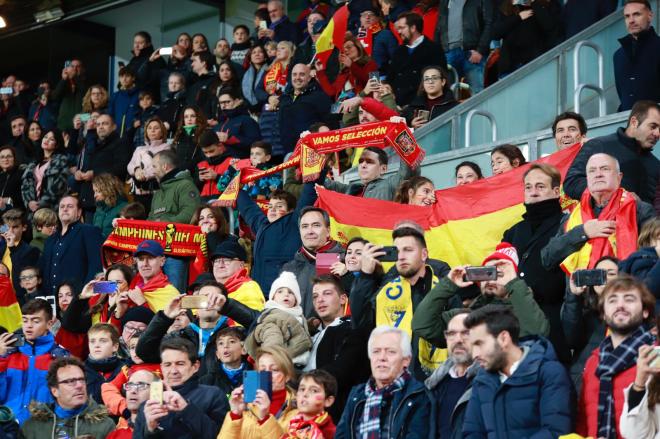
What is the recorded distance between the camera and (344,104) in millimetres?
12477

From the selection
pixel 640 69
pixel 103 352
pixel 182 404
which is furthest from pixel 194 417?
pixel 640 69

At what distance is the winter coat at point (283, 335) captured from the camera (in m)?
8.92

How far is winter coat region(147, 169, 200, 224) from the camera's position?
43.1 feet

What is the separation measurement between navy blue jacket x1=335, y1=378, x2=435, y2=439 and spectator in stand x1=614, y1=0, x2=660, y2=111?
4722 mm

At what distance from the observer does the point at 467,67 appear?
14.6 meters

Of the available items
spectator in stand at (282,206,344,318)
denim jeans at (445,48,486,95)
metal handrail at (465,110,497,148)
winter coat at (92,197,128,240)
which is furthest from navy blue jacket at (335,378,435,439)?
denim jeans at (445,48,486,95)

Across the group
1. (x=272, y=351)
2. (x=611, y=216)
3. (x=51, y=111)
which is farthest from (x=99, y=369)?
(x=51, y=111)

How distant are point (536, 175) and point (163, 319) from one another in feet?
9.27

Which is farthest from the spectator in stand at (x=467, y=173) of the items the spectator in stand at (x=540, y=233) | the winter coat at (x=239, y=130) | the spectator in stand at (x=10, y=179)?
the spectator in stand at (x=10, y=179)

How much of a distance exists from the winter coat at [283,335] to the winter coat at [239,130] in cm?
544

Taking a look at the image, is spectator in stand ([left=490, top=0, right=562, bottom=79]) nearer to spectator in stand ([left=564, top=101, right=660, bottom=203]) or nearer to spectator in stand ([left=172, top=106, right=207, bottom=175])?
spectator in stand ([left=172, top=106, right=207, bottom=175])

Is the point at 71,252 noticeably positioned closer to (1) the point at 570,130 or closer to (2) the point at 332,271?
(2) the point at 332,271

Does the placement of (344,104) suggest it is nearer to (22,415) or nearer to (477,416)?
(22,415)

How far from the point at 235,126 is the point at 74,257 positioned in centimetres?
236
